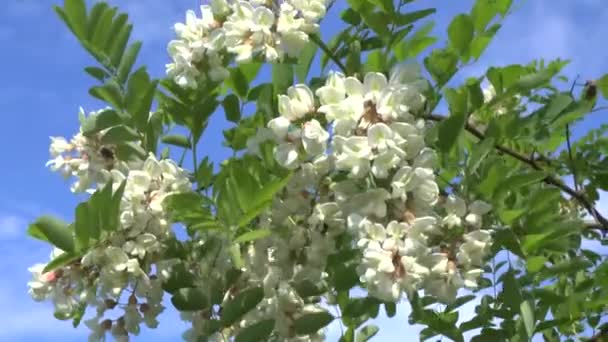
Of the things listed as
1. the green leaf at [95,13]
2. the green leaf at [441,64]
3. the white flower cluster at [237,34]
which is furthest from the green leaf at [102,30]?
the green leaf at [441,64]

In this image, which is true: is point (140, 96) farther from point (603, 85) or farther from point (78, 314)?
point (603, 85)

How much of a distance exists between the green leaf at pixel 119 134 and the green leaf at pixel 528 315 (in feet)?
2.59

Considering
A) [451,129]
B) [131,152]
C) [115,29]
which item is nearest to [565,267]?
[451,129]

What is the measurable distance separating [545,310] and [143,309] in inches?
30.1

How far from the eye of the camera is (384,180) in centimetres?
149

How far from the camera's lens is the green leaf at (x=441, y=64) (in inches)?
67.5

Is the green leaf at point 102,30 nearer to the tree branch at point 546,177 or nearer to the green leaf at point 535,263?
the tree branch at point 546,177

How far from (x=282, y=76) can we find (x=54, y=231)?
51 cm

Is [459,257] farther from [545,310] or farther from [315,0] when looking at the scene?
[315,0]

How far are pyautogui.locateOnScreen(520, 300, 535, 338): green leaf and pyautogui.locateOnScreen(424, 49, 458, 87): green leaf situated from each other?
431mm

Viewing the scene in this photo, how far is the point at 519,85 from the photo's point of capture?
1757 millimetres

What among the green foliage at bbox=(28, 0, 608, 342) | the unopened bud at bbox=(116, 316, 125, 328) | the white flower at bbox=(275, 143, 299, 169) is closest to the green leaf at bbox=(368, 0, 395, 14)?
the green foliage at bbox=(28, 0, 608, 342)

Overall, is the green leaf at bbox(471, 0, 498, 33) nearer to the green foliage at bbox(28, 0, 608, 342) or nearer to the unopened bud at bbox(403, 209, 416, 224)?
the green foliage at bbox(28, 0, 608, 342)

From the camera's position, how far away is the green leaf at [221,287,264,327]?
5.55 feet
